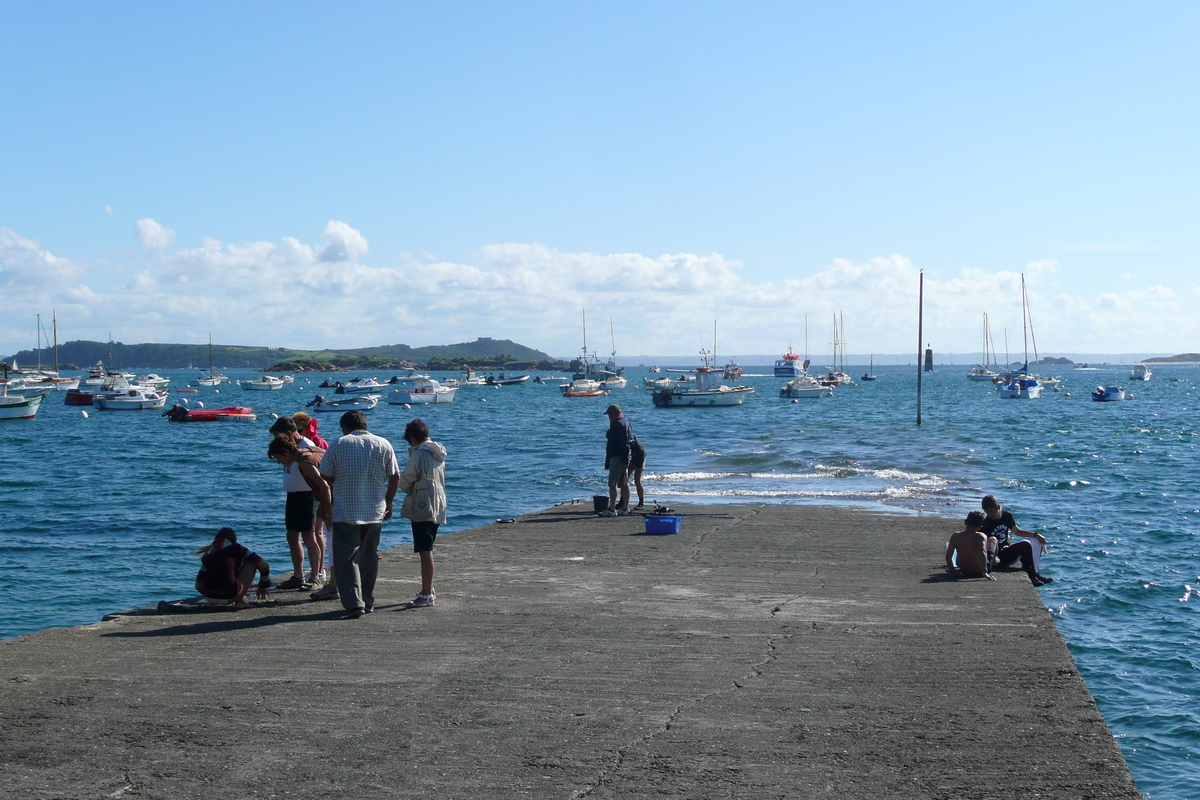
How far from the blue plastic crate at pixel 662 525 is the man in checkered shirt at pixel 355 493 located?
243 inches

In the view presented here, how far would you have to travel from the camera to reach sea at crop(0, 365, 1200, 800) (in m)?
12.2

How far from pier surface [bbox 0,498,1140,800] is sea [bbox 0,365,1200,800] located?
1.21 m

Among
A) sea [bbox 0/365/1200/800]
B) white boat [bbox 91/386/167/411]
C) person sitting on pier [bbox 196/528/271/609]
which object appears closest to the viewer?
person sitting on pier [bbox 196/528/271/609]

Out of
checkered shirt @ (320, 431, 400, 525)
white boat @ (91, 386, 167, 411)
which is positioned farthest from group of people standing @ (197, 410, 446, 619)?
white boat @ (91, 386, 167, 411)

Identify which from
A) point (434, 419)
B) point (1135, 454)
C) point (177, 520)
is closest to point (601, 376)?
point (434, 419)

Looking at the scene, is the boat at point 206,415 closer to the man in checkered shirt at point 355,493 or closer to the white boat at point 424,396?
the white boat at point 424,396

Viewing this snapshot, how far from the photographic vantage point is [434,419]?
255 ft

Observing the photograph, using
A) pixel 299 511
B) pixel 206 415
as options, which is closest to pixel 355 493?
pixel 299 511

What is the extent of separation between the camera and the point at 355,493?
27.3 ft

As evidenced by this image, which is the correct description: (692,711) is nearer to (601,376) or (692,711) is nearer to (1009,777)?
(1009,777)

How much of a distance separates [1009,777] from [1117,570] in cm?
1273

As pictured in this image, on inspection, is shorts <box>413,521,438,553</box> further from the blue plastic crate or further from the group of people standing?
the blue plastic crate

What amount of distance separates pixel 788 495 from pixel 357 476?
1647 centimetres

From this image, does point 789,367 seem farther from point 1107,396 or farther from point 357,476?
point 357,476
